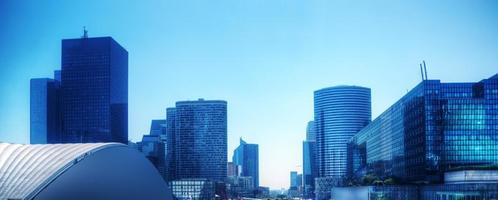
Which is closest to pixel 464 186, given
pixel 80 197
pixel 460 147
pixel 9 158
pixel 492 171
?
pixel 492 171

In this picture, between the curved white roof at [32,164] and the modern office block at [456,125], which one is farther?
the modern office block at [456,125]

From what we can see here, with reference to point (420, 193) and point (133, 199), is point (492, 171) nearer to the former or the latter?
point (420, 193)

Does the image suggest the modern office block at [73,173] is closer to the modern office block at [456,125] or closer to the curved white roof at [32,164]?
the curved white roof at [32,164]

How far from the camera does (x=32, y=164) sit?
247 ft

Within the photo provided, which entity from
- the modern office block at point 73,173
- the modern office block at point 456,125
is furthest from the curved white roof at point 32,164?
the modern office block at point 456,125

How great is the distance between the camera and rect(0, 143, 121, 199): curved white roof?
2753 inches

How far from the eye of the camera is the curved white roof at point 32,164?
6994cm

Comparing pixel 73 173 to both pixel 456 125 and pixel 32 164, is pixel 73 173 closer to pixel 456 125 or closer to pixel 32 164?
pixel 32 164

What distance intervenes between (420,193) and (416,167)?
2571 centimetres

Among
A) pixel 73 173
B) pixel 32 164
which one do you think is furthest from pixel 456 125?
pixel 32 164

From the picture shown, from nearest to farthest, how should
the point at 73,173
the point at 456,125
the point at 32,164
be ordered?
the point at 73,173
the point at 32,164
the point at 456,125

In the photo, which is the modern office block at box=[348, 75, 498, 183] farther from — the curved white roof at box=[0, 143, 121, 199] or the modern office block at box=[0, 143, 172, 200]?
the curved white roof at box=[0, 143, 121, 199]

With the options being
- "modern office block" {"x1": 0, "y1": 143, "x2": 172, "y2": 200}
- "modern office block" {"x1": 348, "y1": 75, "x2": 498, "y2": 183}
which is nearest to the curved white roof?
"modern office block" {"x1": 0, "y1": 143, "x2": 172, "y2": 200}

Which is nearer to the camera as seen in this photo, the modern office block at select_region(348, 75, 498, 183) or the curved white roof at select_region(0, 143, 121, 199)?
the curved white roof at select_region(0, 143, 121, 199)
